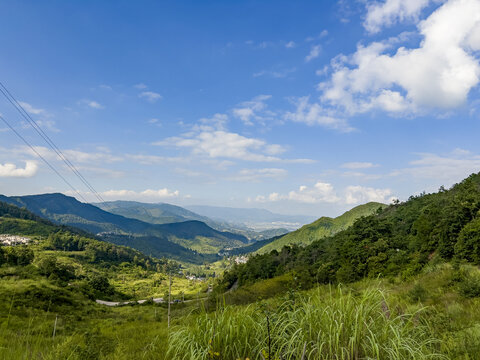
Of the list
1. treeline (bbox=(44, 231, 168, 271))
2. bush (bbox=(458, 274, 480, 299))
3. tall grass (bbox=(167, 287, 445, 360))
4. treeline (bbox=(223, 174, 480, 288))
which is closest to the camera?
tall grass (bbox=(167, 287, 445, 360))

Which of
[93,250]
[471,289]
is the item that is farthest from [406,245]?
[93,250]

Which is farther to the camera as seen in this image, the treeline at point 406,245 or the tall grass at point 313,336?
the treeline at point 406,245

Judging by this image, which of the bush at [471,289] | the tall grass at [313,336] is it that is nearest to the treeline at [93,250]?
the bush at [471,289]

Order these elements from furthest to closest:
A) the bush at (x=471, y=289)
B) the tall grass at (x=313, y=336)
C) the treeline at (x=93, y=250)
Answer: the treeline at (x=93, y=250), the bush at (x=471, y=289), the tall grass at (x=313, y=336)

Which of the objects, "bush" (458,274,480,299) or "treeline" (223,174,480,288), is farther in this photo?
"treeline" (223,174,480,288)

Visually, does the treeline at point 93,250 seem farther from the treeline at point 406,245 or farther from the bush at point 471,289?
the bush at point 471,289

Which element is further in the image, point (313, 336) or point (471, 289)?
point (471, 289)

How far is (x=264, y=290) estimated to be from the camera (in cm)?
4356

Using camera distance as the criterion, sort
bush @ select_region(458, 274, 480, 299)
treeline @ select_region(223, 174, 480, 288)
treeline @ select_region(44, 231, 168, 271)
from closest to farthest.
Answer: bush @ select_region(458, 274, 480, 299) < treeline @ select_region(223, 174, 480, 288) < treeline @ select_region(44, 231, 168, 271)

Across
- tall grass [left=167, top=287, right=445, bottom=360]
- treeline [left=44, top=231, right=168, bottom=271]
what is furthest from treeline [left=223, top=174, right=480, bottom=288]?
treeline [left=44, top=231, right=168, bottom=271]

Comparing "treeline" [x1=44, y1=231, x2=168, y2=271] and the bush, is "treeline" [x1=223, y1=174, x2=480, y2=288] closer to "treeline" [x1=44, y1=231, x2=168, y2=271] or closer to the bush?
the bush

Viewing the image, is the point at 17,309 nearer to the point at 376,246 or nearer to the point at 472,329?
the point at 472,329

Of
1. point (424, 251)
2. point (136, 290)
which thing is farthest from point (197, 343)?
point (136, 290)

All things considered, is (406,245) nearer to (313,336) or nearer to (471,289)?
(471,289)
